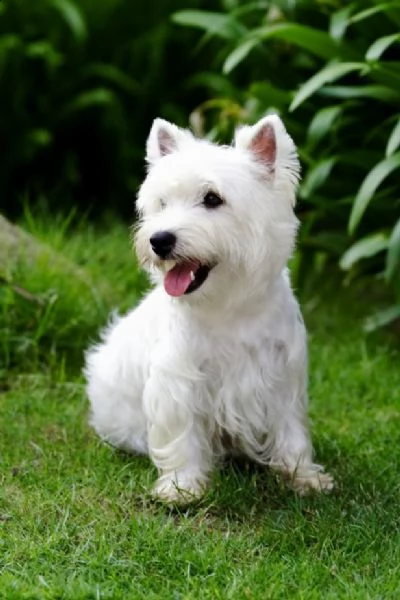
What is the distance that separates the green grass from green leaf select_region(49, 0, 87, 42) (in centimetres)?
221

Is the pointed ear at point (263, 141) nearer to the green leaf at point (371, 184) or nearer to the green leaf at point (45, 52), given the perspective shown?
the green leaf at point (371, 184)

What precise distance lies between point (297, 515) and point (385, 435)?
98 centimetres

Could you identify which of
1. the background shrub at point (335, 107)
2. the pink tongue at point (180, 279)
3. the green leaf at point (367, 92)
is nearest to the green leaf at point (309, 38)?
the background shrub at point (335, 107)

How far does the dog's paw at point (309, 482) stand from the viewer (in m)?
4.10

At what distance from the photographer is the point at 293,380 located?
4.05 m

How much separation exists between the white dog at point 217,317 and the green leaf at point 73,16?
349 centimetres

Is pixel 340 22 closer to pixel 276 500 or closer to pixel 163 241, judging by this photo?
pixel 163 241

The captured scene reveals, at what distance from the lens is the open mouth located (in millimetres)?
3777

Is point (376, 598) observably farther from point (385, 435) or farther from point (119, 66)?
point (119, 66)

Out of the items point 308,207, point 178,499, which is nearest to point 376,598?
point 178,499

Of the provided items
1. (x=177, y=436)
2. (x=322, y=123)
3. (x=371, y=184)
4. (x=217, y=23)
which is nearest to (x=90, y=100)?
(x=217, y=23)

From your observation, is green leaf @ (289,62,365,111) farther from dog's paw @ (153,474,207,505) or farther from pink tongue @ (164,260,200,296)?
dog's paw @ (153,474,207,505)

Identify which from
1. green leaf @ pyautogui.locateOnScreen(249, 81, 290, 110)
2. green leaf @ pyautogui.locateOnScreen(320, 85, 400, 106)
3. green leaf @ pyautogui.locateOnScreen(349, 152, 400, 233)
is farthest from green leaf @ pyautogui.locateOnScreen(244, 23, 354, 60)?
green leaf @ pyautogui.locateOnScreen(349, 152, 400, 233)

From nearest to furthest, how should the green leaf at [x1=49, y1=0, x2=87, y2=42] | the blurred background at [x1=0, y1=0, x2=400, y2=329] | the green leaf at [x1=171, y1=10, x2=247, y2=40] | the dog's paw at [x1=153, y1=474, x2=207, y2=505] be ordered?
the dog's paw at [x1=153, y1=474, x2=207, y2=505], the blurred background at [x1=0, y1=0, x2=400, y2=329], the green leaf at [x1=171, y1=10, x2=247, y2=40], the green leaf at [x1=49, y1=0, x2=87, y2=42]
